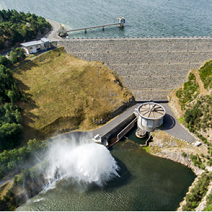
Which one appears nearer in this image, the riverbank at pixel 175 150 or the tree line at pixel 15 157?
the tree line at pixel 15 157

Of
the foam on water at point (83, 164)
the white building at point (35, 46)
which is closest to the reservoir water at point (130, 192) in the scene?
the foam on water at point (83, 164)

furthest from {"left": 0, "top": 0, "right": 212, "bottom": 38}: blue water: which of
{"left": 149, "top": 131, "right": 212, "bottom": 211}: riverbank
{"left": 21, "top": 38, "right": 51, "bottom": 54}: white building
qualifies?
{"left": 149, "top": 131, "right": 212, "bottom": 211}: riverbank

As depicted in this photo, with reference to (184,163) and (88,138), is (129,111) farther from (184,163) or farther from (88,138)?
(184,163)

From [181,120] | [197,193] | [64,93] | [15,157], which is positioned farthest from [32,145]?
[181,120]

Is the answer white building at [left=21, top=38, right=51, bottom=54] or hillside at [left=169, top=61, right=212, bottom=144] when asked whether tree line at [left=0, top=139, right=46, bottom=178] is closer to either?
hillside at [left=169, top=61, right=212, bottom=144]

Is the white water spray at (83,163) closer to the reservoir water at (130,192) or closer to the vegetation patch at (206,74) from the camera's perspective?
the reservoir water at (130,192)
